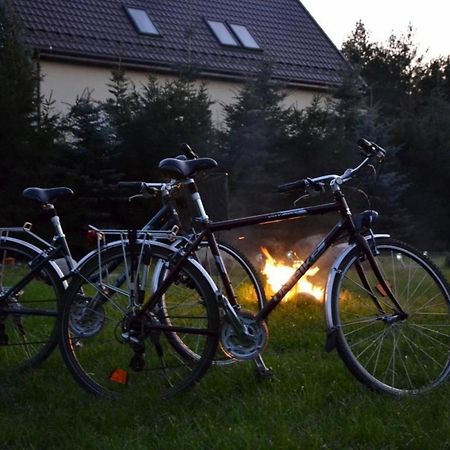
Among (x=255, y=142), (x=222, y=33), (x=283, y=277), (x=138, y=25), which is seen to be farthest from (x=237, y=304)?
(x=222, y=33)

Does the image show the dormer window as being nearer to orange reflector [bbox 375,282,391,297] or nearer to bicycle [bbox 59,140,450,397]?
bicycle [bbox 59,140,450,397]

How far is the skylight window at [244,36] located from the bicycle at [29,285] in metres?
16.2

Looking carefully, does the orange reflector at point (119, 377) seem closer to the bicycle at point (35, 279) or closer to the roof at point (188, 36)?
the bicycle at point (35, 279)

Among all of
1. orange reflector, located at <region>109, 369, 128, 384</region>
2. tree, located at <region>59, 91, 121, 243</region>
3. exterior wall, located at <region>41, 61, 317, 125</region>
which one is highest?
exterior wall, located at <region>41, 61, 317, 125</region>

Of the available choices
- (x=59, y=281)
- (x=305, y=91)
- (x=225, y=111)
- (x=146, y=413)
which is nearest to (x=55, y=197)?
(x=59, y=281)

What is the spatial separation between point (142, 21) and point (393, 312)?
16.5 m

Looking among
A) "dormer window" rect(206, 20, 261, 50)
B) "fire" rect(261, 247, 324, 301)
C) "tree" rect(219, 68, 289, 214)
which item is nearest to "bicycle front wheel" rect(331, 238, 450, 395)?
"fire" rect(261, 247, 324, 301)

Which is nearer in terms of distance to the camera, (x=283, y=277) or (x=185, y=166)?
(x=185, y=166)

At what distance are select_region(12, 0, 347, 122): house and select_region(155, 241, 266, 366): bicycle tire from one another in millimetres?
10039

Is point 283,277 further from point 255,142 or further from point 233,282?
point 255,142

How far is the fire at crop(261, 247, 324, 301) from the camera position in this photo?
18.3 ft

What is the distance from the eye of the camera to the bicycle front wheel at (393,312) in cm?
393

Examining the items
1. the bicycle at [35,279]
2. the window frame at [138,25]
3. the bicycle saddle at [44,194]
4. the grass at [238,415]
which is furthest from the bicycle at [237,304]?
the window frame at [138,25]

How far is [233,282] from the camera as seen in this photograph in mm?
4480
